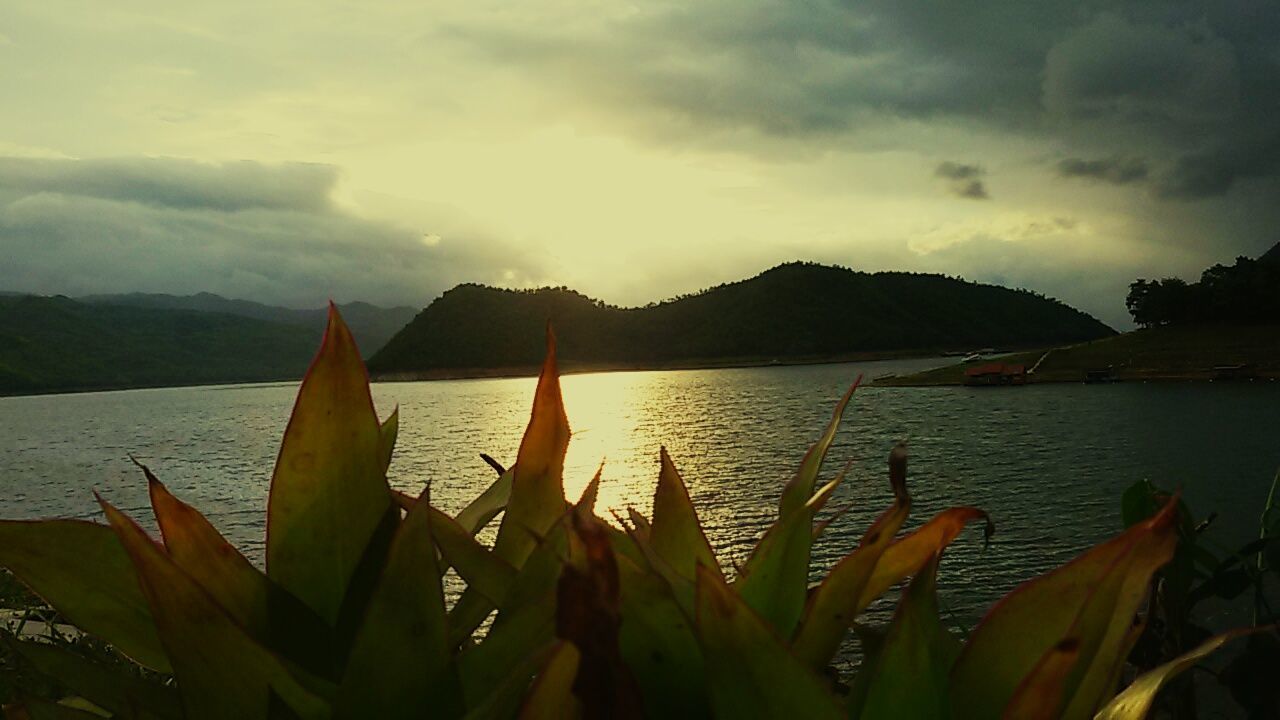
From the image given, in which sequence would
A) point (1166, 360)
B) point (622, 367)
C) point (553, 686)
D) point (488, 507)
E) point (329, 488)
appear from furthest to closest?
point (622, 367)
point (1166, 360)
point (488, 507)
point (329, 488)
point (553, 686)

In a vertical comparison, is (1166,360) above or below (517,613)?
above

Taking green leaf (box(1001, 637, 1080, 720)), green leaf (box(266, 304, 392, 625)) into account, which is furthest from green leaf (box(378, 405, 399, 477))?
green leaf (box(1001, 637, 1080, 720))

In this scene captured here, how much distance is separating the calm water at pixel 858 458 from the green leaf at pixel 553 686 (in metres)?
7.05

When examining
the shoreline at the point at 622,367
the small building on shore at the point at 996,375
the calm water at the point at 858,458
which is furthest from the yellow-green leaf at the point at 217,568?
the shoreline at the point at 622,367

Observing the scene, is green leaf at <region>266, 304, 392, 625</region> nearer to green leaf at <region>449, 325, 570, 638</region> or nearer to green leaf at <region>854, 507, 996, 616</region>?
green leaf at <region>449, 325, 570, 638</region>

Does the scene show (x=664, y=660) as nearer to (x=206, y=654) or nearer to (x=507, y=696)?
(x=507, y=696)

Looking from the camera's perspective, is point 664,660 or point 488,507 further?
point 488,507

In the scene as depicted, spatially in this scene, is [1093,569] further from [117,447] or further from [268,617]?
[117,447]

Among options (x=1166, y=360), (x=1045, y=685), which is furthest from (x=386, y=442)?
(x=1166, y=360)

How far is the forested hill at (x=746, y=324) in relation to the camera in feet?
466

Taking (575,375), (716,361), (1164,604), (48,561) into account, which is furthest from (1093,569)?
(575,375)

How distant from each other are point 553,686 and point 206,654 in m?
0.21

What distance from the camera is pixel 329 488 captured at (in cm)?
52

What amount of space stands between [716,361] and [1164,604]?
145 metres
